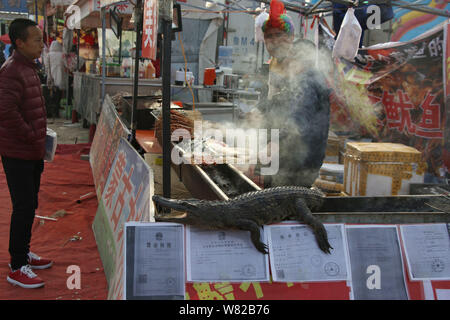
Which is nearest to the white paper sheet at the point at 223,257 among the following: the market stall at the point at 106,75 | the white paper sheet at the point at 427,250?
the white paper sheet at the point at 427,250

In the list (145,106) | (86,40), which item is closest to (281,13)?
(145,106)

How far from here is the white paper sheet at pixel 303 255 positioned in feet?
7.41

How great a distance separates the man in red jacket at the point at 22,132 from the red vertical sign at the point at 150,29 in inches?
41.5

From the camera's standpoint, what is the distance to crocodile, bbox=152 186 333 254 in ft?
7.39

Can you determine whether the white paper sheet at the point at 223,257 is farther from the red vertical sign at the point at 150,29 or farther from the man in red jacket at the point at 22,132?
the man in red jacket at the point at 22,132

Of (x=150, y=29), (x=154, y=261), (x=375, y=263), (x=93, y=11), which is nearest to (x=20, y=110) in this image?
(x=150, y=29)

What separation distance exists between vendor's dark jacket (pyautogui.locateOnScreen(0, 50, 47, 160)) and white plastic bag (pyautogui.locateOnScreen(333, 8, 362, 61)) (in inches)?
158

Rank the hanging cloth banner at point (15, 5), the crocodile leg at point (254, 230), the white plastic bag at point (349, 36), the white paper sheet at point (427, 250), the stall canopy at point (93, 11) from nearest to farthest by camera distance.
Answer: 1. the crocodile leg at point (254, 230)
2. the white paper sheet at point (427, 250)
3. the white plastic bag at point (349, 36)
4. the stall canopy at point (93, 11)
5. the hanging cloth banner at point (15, 5)

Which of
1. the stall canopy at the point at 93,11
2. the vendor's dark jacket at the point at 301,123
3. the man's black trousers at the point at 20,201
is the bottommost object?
the man's black trousers at the point at 20,201

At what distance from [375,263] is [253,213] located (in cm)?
78

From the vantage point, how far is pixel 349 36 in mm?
5602

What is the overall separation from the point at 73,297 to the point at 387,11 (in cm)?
571

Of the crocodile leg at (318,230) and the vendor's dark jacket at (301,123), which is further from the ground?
the vendor's dark jacket at (301,123)
